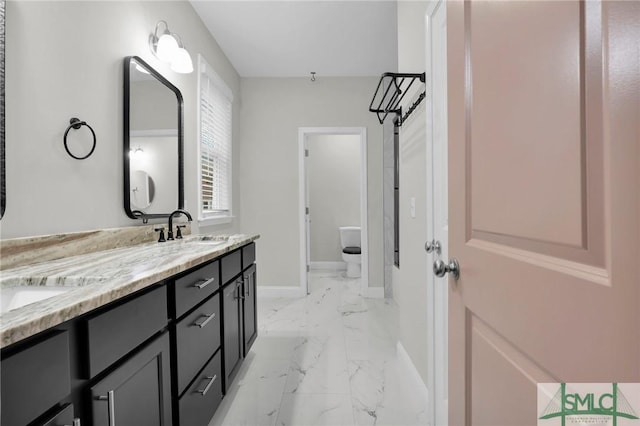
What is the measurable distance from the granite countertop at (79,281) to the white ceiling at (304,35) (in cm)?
213

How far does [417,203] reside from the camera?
168 centimetres

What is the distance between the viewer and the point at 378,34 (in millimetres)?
2797

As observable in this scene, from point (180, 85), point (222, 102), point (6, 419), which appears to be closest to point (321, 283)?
point (222, 102)

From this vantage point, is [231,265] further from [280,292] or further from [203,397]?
[280,292]

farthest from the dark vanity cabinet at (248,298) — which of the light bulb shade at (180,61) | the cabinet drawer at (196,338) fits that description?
the light bulb shade at (180,61)

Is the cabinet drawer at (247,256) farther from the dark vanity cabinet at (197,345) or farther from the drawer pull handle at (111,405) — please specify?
the drawer pull handle at (111,405)

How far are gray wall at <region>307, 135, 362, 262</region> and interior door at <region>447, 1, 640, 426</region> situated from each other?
460cm

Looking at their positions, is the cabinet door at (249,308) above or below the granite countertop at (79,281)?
below

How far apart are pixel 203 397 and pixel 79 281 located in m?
0.79

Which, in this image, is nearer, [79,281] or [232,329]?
[79,281]

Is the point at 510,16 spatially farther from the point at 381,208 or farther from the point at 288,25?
the point at 381,208

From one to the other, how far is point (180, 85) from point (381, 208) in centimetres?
246

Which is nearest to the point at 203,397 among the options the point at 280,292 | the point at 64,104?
the point at 64,104

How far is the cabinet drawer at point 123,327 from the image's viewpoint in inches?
27.2
